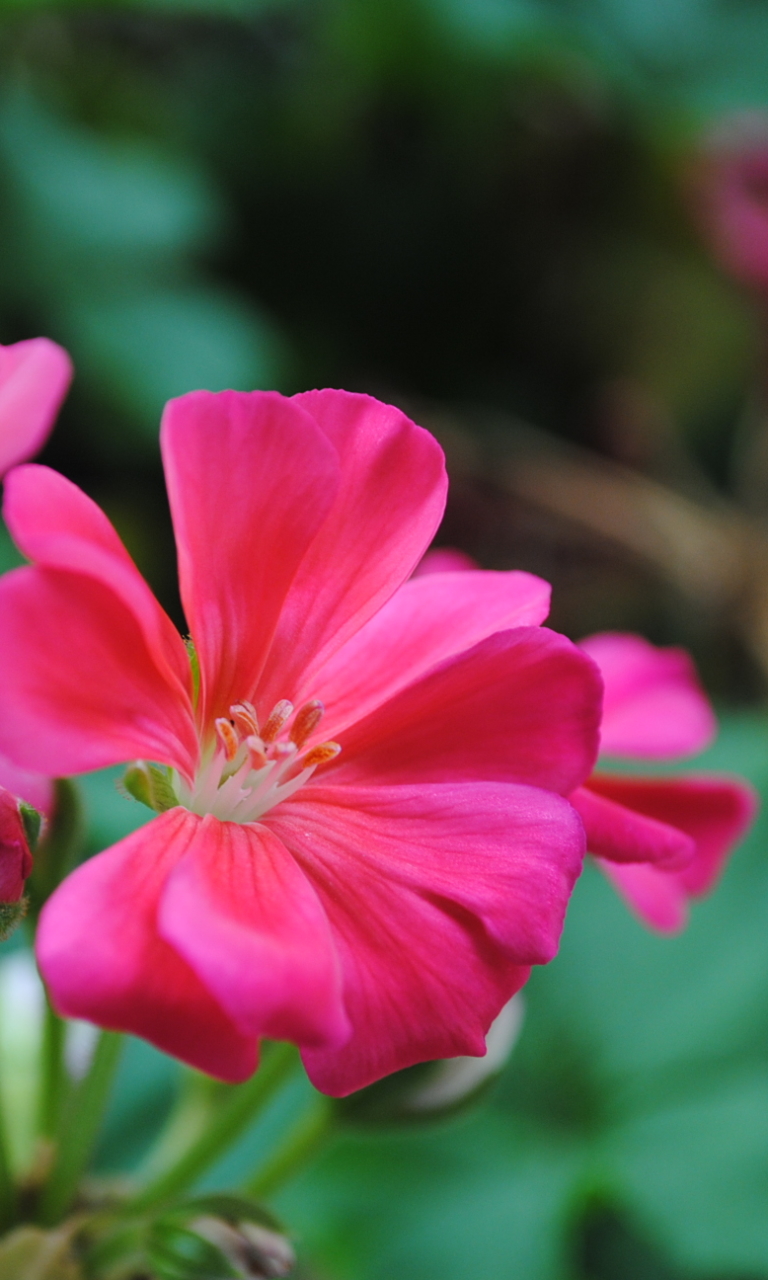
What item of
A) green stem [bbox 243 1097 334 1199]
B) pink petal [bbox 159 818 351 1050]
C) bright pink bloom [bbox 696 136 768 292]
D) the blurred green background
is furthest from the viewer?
bright pink bloom [bbox 696 136 768 292]

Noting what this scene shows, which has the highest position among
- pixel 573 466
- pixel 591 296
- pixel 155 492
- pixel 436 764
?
pixel 436 764

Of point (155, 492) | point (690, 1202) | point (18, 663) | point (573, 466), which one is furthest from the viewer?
point (573, 466)

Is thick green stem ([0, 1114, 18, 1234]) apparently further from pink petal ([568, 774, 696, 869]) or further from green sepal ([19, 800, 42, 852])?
pink petal ([568, 774, 696, 869])

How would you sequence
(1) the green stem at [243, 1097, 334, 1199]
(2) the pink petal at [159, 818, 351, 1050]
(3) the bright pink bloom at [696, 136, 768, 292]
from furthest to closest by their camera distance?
(3) the bright pink bloom at [696, 136, 768, 292]
(1) the green stem at [243, 1097, 334, 1199]
(2) the pink petal at [159, 818, 351, 1050]

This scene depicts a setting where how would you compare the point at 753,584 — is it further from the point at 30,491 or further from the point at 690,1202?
the point at 30,491

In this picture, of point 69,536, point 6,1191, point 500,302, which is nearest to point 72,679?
point 69,536

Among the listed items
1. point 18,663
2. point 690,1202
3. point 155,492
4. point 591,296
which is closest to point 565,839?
point 18,663

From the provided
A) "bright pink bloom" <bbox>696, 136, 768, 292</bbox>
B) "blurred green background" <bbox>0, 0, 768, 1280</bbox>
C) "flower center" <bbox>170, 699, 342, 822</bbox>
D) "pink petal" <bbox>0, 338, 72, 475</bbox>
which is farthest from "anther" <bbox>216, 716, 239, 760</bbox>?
"bright pink bloom" <bbox>696, 136, 768, 292</bbox>
